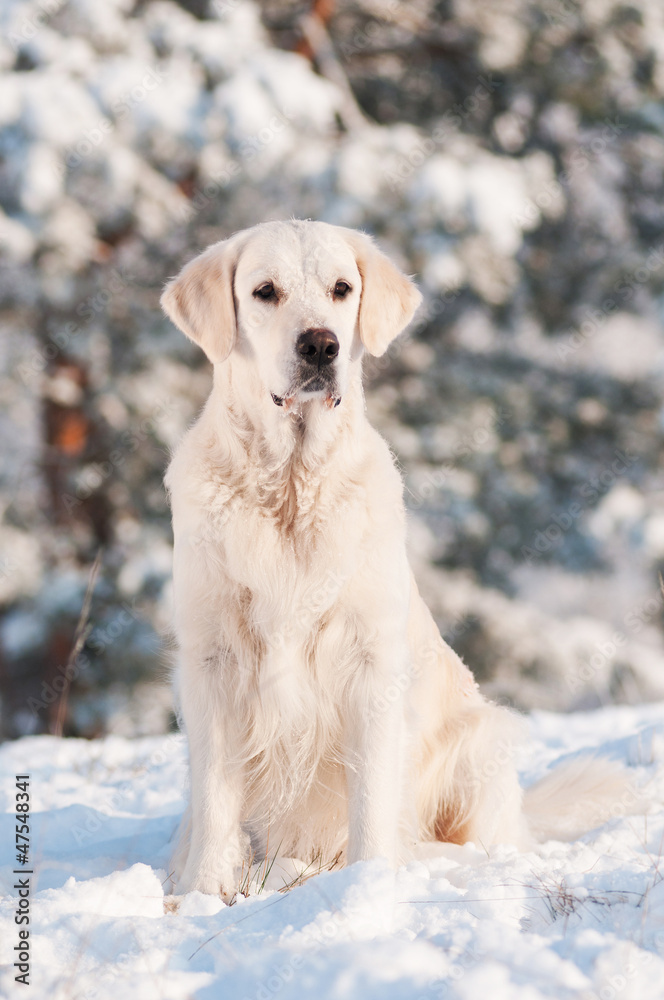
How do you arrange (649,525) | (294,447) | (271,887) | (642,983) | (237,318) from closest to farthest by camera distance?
(642,983) < (271,887) < (294,447) < (237,318) < (649,525)

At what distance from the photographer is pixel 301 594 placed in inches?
97.7

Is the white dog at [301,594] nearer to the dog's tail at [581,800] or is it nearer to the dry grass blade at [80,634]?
the dog's tail at [581,800]

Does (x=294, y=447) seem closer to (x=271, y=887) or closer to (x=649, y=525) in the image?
(x=271, y=887)

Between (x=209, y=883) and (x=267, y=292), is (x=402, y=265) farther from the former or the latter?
(x=209, y=883)

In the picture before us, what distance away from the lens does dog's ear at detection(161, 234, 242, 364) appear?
2.81m

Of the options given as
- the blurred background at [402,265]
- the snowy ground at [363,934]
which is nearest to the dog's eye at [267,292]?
the snowy ground at [363,934]

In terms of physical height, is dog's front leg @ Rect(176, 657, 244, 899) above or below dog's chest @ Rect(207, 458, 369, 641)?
below

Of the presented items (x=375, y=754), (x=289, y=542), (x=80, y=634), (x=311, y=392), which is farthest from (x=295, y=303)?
(x=80, y=634)

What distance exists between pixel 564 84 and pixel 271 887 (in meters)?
7.26

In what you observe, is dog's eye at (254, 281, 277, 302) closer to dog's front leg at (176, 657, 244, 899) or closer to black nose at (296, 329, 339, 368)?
black nose at (296, 329, 339, 368)

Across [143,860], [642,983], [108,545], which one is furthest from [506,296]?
[642,983]

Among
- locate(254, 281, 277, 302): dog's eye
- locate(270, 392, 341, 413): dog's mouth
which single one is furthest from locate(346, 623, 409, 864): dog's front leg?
locate(254, 281, 277, 302): dog's eye

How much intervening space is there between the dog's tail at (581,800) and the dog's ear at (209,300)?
6.73 ft

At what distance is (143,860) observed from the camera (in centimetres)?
289
